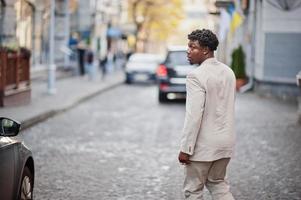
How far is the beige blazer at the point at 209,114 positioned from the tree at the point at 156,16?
48.1 m

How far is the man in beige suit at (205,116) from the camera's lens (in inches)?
189

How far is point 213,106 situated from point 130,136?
742 centimetres

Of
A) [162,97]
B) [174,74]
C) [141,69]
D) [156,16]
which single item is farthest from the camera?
[156,16]

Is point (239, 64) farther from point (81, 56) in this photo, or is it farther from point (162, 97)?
point (81, 56)

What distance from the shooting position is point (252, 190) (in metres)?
7.48

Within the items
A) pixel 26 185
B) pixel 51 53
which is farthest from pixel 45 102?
pixel 26 185

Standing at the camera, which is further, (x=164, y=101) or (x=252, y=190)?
(x=164, y=101)

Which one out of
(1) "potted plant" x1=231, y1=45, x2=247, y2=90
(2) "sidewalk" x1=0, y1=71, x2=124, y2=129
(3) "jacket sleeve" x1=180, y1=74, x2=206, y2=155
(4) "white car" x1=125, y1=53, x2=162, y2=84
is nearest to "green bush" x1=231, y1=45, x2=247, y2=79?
(1) "potted plant" x1=231, y1=45, x2=247, y2=90

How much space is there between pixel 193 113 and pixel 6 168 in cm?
141

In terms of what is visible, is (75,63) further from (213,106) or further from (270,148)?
(213,106)

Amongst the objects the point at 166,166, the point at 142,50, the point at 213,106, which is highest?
the point at 213,106

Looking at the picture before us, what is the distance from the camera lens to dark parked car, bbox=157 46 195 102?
19.1 metres

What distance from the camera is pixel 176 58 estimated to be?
19406mm

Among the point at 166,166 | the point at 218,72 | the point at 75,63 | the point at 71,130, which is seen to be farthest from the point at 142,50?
the point at 218,72
